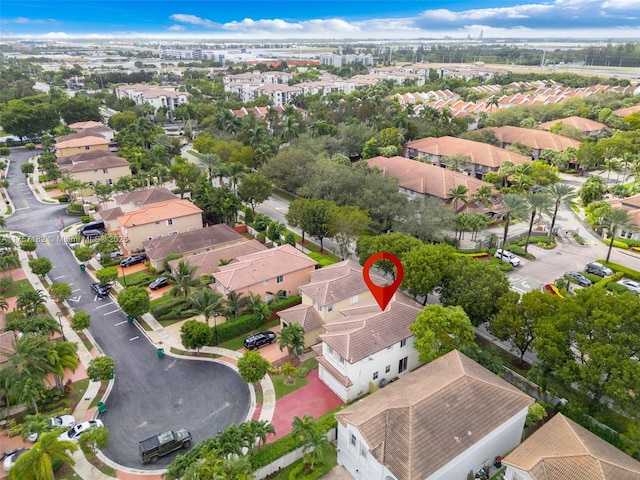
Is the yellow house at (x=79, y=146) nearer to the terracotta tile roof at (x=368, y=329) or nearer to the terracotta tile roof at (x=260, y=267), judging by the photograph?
the terracotta tile roof at (x=260, y=267)

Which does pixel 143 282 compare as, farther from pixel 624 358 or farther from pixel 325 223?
pixel 624 358

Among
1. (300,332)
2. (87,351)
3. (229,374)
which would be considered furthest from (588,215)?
(87,351)

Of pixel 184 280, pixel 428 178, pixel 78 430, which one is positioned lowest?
pixel 78 430

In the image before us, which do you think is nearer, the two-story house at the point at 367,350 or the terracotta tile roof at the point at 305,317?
the two-story house at the point at 367,350

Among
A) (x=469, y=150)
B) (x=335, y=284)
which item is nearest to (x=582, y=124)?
(x=469, y=150)

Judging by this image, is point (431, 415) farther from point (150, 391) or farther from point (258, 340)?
point (150, 391)

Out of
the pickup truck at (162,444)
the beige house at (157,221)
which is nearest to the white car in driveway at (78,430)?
the pickup truck at (162,444)
